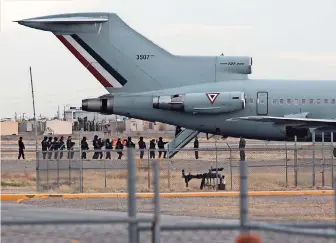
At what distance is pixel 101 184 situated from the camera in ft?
92.7

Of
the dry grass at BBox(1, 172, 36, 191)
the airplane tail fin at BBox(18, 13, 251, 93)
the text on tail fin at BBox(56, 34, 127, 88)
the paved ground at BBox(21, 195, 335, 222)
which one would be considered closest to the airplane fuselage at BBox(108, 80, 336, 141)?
the airplane tail fin at BBox(18, 13, 251, 93)

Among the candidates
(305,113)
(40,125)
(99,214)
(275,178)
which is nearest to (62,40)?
(305,113)

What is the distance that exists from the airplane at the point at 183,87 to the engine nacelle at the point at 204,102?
41 millimetres

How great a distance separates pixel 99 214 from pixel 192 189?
7.39 metres

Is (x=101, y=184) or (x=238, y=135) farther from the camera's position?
(x=238, y=135)

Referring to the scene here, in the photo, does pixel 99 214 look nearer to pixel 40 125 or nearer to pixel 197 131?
pixel 197 131

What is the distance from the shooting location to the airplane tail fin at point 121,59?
124 ft

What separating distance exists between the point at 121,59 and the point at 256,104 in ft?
20.0

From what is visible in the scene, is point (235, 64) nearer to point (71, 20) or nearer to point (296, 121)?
point (296, 121)

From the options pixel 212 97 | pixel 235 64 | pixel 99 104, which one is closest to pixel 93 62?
pixel 99 104

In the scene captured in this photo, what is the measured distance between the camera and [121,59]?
37.8 metres

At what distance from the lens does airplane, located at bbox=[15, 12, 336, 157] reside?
3684 centimetres

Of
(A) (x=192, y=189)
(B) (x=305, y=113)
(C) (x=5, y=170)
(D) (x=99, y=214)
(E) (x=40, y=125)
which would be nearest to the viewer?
(D) (x=99, y=214)

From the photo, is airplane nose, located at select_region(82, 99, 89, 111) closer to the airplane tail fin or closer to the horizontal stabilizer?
the airplane tail fin
